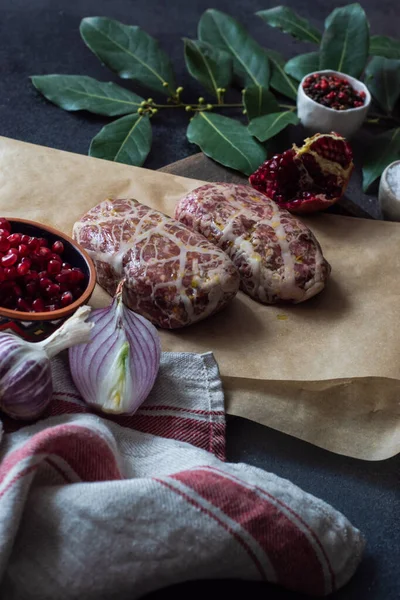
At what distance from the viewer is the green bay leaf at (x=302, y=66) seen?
2.86 meters

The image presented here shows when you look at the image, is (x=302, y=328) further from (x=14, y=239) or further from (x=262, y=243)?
(x=14, y=239)

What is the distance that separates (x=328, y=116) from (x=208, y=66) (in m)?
0.50

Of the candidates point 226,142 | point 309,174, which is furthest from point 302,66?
point 309,174

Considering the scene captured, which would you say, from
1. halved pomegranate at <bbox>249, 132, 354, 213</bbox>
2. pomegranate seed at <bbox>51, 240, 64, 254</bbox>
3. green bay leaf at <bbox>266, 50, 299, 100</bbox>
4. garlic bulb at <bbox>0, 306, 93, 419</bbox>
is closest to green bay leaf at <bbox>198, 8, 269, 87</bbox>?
green bay leaf at <bbox>266, 50, 299, 100</bbox>

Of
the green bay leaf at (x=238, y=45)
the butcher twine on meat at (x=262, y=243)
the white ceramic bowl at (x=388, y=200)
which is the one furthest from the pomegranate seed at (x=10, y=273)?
the green bay leaf at (x=238, y=45)

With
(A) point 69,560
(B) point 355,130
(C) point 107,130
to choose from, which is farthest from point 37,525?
(B) point 355,130

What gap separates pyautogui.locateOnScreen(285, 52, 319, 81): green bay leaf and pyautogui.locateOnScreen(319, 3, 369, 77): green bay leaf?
0.15 ft

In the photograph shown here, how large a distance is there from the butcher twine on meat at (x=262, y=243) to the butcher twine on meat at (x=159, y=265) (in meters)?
0.09

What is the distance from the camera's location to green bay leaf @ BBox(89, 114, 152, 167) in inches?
99.0

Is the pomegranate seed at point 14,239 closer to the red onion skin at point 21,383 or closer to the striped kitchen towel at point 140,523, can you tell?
the red onion skin at point 21,383

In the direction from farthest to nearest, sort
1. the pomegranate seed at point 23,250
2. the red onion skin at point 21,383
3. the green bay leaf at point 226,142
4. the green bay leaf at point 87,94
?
the green bay leaf at point 87,94 < the green bay leaf at point 226,142 < the pomegranate seed at point 23,250 < the red onion skin at point 21,383

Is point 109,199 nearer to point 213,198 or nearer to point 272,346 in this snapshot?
point 213,198

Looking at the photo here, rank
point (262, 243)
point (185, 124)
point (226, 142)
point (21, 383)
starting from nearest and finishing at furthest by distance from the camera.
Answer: point (21, 383) < point (262, 243) < point (226, 142) < point (185, 124)

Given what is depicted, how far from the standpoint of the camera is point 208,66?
2.81 meters
